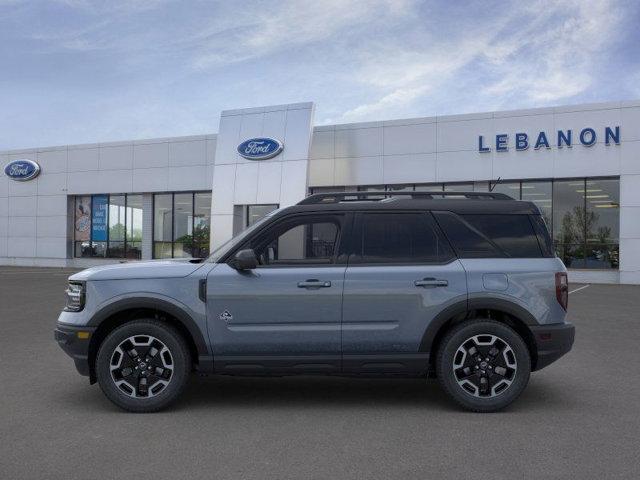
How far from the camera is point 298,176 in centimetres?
2509

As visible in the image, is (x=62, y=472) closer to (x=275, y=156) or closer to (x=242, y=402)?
(x=242, y=402)

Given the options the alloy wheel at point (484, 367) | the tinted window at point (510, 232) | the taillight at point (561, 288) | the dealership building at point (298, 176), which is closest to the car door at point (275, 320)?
the alloy wheel at point (484, 367)

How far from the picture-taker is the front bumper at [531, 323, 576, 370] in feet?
17.5

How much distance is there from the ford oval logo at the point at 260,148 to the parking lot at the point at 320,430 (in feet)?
61.8

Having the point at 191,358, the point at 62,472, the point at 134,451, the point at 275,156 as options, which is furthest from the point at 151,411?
the point at 275,156

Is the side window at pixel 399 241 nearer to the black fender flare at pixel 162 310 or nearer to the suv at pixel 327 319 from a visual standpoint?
the suv at pixel 327 319

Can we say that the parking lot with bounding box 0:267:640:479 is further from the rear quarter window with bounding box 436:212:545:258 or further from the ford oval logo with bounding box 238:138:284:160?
the ford oval logo with bounding box 238:138:284:160

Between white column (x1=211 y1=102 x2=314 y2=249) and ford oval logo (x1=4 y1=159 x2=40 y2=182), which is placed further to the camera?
ford oval logo (x1=4 y1=159 x2=40 y2=182)

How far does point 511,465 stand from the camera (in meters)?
4.02

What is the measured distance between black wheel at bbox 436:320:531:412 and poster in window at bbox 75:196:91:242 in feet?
98.9

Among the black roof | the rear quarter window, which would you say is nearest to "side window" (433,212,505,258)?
the rear quarter window

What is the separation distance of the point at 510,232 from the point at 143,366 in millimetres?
3318

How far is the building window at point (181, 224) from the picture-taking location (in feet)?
97.6

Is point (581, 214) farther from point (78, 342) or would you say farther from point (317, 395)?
point (78, 342)
